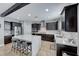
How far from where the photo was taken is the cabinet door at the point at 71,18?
1.64 m

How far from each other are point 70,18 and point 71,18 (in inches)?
0.8

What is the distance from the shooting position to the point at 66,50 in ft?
5.85

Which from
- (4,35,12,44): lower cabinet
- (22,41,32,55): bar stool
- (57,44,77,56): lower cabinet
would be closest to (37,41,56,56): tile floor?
(57,44,77,56): lower cabinet

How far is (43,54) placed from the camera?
1.66 meters

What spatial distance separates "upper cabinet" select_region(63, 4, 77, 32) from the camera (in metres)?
1.64

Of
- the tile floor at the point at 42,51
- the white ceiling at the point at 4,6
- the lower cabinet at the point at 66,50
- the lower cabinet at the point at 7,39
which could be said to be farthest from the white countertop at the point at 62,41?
the white ceiling at the point at 4,6

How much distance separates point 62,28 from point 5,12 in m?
1.21

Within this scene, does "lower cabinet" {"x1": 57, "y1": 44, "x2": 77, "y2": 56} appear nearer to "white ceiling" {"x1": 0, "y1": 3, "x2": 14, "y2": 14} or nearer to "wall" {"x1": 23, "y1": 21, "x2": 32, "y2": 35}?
"wall" {"x1": 23, "y1": 21, "x2": 32, "y2": 35}

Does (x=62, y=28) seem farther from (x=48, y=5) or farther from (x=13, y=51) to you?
(x=13, y=51)

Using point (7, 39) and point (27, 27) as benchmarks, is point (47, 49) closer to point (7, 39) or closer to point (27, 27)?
point (27, 27)

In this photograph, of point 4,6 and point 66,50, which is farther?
point 66,50

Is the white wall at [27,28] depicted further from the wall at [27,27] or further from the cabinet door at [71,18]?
the cabinet door at [71,18]

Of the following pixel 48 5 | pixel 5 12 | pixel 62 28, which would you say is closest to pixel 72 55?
pixel 62 28

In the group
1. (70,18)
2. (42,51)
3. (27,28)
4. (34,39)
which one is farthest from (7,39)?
(70,18)
